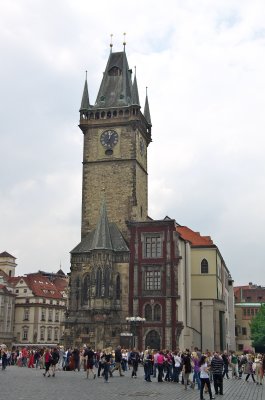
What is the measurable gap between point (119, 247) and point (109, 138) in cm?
1518

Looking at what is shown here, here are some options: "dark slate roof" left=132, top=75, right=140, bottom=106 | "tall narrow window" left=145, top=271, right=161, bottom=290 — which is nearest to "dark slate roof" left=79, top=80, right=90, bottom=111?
"dark slate roof" left=132, top=75, right=140, bottom=106

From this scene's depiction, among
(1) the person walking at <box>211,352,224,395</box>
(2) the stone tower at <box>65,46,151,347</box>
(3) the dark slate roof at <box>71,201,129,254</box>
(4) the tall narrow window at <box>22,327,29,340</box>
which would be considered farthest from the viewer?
(4) the tall narrow window at <box>22,327,29,340</box>

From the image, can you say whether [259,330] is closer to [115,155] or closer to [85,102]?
[115,155]

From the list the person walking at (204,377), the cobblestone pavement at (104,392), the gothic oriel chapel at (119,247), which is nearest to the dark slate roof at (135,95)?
the gothic oriel chapel at (119,247)

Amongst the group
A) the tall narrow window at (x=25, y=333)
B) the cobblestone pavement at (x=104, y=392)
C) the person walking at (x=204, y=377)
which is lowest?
the cobblestone pavement at (x=104, y=392)

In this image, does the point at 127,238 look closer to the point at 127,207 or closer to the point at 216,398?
the point at 127,207

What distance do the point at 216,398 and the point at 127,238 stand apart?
4615 centimetres

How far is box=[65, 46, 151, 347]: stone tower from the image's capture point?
64.4 m

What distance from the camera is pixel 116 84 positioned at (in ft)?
257

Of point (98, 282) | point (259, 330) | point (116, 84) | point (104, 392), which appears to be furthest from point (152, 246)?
point (104, 392)

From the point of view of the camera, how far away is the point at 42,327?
105375 mm

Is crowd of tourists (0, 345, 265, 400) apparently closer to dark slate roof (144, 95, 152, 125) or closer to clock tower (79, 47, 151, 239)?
clock tower (79, 47, 151, 239)

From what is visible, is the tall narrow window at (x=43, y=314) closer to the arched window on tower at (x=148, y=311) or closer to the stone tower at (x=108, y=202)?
the stone tower at (x=108, y=202)

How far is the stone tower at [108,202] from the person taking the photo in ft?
211
